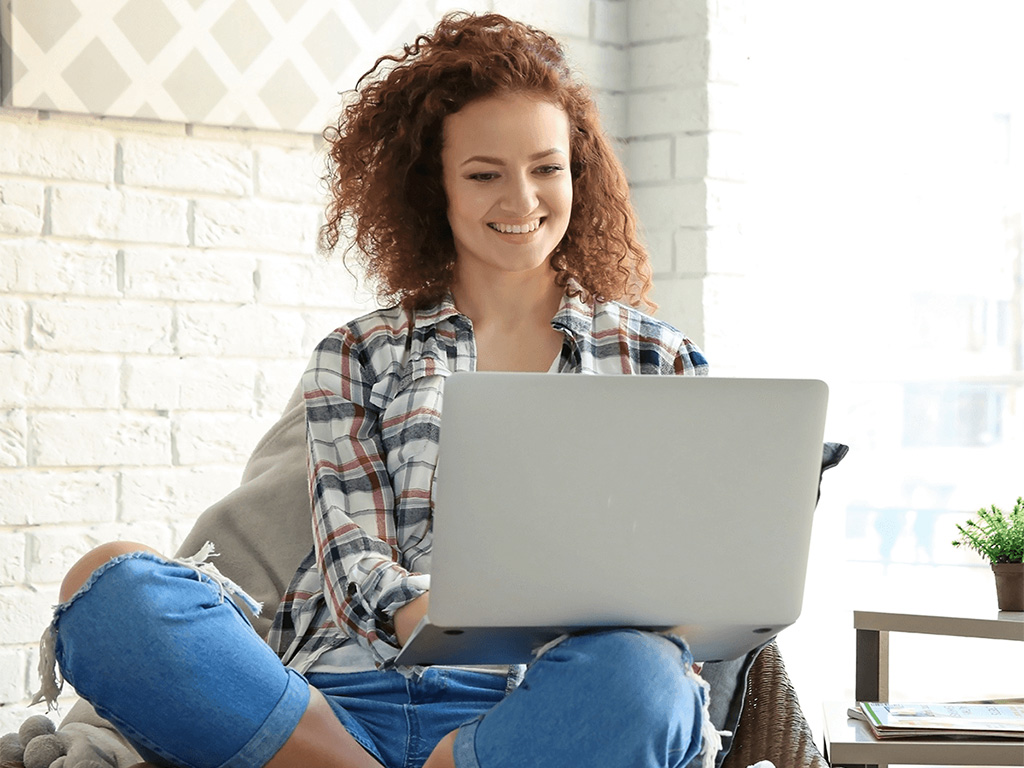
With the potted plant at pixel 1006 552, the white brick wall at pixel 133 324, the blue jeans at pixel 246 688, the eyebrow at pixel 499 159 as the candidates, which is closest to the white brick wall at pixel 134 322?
the white brick wall at pixel 133 324

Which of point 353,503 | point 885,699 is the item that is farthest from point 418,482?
point 885,699

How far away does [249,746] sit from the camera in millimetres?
1251

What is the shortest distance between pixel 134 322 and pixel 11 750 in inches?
38.2

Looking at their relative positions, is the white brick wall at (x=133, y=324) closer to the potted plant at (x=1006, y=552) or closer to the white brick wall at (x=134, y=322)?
the white brick wall at (x=134, y=322)

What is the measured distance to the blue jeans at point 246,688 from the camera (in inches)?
45.7

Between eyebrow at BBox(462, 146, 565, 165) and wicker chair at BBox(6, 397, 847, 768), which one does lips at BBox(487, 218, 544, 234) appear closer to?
eyebrow at BBox(462, 146, 565, 165)

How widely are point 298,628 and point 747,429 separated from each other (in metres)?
0.69

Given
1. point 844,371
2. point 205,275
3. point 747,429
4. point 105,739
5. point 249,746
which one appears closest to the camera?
point 747,429

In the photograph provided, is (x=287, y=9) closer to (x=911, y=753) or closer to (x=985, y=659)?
(x=911, y=753)

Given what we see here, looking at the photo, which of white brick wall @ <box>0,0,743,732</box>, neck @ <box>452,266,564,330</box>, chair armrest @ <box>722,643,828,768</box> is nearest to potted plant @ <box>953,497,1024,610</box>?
chair armrest @ <box>722,643,828,768</box>

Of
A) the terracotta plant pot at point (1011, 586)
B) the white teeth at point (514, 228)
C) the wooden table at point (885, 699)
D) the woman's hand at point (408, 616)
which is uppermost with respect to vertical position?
the white teeth at point (514, 228)

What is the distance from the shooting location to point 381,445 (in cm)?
162

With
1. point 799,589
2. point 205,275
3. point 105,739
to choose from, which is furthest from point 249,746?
point 205,275

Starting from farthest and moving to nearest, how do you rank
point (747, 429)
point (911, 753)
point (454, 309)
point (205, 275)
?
point (205, 275) < point (454, 309) < point (911, 753) < point (747, 429)
